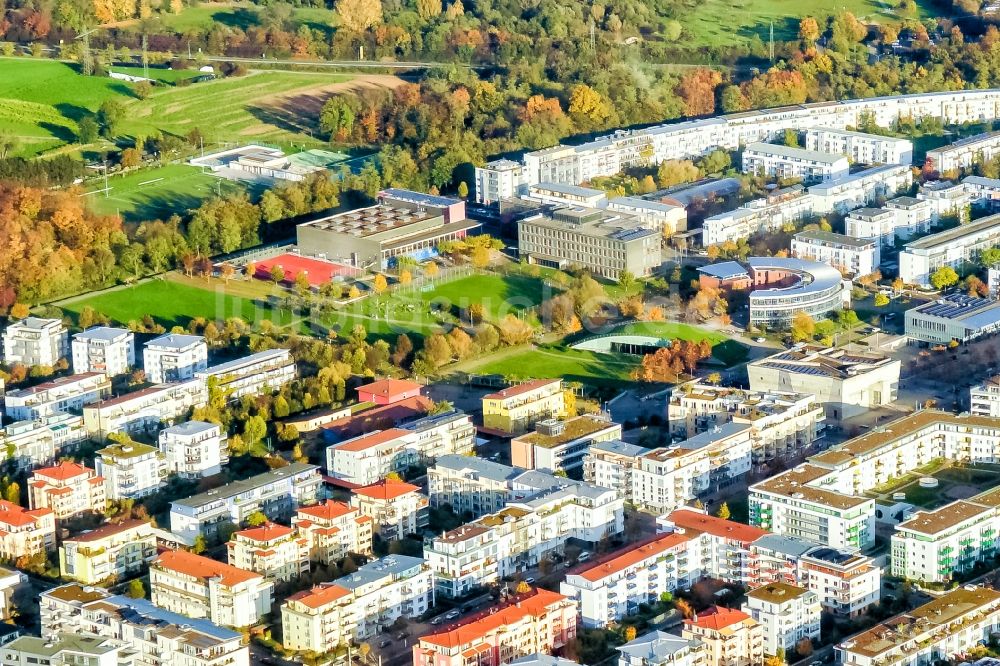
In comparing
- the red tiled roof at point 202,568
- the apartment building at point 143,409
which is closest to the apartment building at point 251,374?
the apartment building at point 143,409

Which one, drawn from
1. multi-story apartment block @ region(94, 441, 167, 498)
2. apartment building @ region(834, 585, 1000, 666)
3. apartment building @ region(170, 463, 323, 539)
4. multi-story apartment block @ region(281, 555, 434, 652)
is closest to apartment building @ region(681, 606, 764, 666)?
apartment building @ region(834, 585, 1000, 666)

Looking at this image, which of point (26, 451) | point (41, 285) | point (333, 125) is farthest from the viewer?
point (333, 125)

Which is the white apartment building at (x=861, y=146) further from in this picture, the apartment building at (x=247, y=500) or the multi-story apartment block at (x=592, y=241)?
the apartment building at (x=247, y=500)

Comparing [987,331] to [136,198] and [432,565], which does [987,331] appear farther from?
[136,198]

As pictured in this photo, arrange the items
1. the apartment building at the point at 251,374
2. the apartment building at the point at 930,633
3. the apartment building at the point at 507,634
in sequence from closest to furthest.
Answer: the apartment building at the point at 930,633 → the apartment building at the point at 507,634 → the apartment building at the point at 251,374

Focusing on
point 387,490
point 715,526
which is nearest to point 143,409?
point 387,490

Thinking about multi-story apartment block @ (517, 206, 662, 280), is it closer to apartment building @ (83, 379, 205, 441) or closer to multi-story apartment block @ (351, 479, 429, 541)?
apartment building @ (83, 379, 205, 441)

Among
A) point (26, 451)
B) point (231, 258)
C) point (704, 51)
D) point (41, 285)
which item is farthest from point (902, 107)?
point (26, 451)
